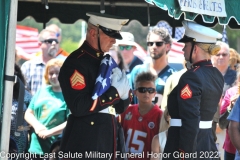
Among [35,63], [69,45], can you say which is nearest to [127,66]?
[35,63]

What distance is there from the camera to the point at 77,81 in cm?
537

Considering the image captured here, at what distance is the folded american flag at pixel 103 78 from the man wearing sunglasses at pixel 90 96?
12mm

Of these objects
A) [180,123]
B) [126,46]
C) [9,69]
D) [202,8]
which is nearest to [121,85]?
[180,123]

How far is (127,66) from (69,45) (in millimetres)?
28236

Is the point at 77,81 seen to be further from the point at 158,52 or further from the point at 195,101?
the point at 158,52

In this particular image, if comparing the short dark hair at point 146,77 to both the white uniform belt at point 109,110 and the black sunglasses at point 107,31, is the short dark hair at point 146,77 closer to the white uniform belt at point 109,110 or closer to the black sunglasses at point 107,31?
the white uniform belt at point 109,110

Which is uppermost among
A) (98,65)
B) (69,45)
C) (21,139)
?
(98,65)

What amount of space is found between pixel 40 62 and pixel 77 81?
3.93 metres

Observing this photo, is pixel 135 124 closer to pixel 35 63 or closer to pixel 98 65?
pixel 98 65

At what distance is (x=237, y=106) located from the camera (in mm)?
5594

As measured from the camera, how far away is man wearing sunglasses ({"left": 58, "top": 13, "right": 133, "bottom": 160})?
5.37 meters

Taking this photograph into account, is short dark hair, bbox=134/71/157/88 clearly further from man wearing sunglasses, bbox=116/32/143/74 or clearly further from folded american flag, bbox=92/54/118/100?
man wearing sunglasses, bbox=116/32/143/74

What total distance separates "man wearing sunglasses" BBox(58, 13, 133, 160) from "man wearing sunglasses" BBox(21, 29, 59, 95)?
127 inches

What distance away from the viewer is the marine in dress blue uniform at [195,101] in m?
5.43
